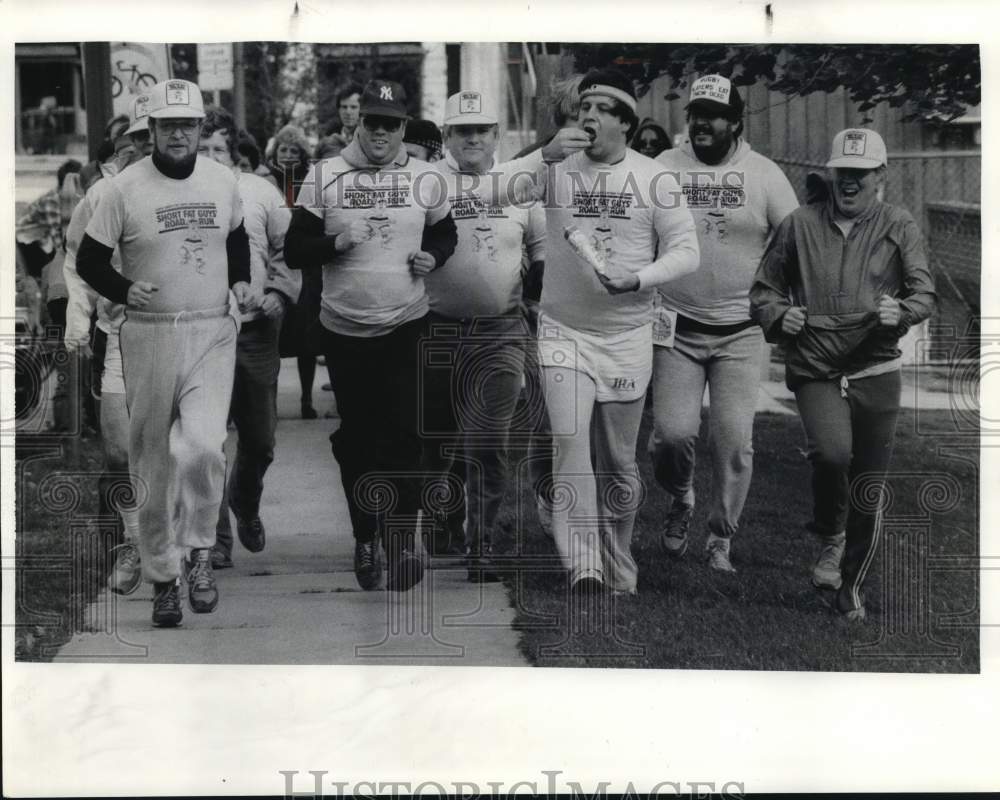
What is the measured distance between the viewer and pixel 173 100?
10.6 m

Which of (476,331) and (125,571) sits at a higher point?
(476,331)

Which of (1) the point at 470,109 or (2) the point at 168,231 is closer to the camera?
(2) the point at 168,231

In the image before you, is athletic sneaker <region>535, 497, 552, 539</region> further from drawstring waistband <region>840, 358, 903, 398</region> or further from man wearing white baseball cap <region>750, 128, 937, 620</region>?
drawstring waistband <region>840, 358, 903, 398</region>

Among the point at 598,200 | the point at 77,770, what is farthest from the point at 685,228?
the point at 77,770

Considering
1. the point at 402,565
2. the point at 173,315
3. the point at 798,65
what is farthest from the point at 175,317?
the point at 798,65

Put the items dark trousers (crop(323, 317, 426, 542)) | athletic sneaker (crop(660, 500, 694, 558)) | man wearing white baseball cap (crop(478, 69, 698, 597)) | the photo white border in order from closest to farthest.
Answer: the photo white border → man wearing white baseball cap (crop(478, 69, 698, 597)) → dark trousers (crop(323, 317, 426, 542)) → athletic sneaker (crop(660, 500, 694, 558))

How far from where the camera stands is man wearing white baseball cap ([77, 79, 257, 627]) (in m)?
10.6

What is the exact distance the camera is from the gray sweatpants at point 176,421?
10.7m

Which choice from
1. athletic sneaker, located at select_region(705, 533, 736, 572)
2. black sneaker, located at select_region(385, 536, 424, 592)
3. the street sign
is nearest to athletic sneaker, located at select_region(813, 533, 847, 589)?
athletic sneaker, located at select_region(705, 533, 736, 572)

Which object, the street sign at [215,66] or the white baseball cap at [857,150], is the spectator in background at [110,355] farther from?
the white baseball cap at [857,150]

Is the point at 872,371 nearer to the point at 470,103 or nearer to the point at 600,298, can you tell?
the point at 600,298

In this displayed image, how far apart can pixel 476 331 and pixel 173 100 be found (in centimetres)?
159

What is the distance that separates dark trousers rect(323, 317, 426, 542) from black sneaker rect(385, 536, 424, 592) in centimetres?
8

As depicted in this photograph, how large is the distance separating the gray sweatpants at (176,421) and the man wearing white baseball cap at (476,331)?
90 cm
